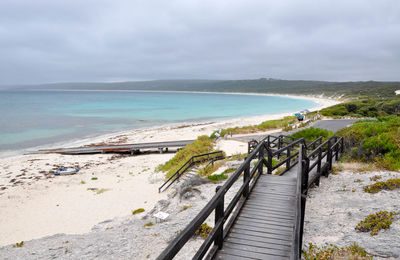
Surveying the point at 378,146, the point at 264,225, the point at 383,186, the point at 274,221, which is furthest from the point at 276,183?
the point at 378,146

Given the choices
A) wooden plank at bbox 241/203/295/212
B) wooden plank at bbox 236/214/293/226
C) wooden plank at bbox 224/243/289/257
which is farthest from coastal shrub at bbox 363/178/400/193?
wooden plank at bbox 224/243/289/257

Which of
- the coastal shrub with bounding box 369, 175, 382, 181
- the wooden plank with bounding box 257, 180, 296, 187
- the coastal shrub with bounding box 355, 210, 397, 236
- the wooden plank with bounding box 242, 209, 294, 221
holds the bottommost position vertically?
the coastal shrub with bounding box 355, 210, 397, 236

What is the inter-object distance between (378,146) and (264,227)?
9.79 meters

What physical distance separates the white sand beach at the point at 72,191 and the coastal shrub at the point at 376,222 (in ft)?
34.9

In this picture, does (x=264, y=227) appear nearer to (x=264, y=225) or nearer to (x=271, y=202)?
(x=264, y=225)

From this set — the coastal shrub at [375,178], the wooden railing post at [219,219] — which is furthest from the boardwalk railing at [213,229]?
the coastal shrub at [375,178]

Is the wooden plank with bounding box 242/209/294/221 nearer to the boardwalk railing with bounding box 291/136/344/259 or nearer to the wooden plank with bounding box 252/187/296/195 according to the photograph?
the boardwalk railing with bounding box 291/136/344/259

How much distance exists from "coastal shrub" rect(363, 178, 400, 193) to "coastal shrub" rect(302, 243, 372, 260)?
3.63m

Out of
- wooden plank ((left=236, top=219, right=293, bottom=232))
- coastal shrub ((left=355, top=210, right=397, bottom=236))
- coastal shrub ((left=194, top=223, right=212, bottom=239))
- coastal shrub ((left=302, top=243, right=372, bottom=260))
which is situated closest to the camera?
wooden plank ((left=236, top=219, right=293, bottom=232))

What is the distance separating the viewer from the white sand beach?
12906 mm

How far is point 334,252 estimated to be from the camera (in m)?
5.14

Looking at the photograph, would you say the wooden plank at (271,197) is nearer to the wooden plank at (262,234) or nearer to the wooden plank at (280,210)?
the wooden plank at (280,210)

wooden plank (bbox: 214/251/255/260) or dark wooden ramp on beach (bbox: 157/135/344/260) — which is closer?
dark wooden ramp on beach (bbox: 157/135/344/260)

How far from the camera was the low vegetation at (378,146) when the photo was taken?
34.5ft
